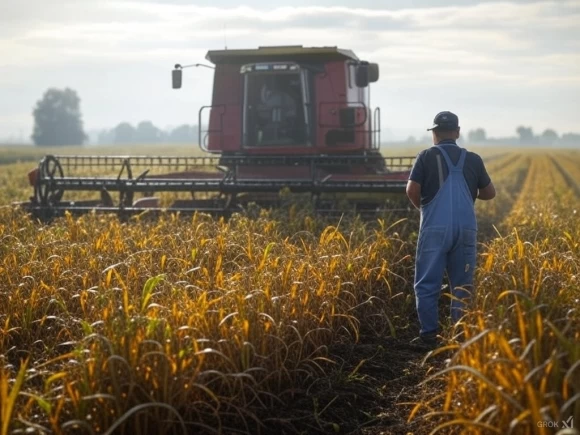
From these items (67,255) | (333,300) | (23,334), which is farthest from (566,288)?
(67,255)

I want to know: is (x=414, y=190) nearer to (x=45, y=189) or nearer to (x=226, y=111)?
(x=226, y=111)

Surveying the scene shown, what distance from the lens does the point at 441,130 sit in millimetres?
6055

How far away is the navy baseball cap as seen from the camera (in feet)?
19.8

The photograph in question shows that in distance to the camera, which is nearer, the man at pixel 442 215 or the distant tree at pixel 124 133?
the man at pixel 442 215

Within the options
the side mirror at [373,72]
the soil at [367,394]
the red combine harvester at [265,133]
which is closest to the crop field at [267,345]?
the soil at [367,394]

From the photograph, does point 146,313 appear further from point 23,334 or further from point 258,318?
point 23,334

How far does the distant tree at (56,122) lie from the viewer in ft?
372

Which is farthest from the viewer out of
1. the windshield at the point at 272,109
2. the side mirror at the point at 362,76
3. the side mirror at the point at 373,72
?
the side mirror at the point at 373,72

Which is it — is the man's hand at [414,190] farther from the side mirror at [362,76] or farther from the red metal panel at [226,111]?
the red metal panel at [226,111]

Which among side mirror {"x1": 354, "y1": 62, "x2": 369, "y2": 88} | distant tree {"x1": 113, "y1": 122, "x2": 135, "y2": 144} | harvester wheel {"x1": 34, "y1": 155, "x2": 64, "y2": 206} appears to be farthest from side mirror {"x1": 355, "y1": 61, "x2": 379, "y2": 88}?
distant tree {"x1": 113, "y1": 122, "x2": 135, "y2": 144}

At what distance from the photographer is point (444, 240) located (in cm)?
596

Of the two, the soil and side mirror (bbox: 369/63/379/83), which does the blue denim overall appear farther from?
side mirror (bbox: 369/63/379/83)

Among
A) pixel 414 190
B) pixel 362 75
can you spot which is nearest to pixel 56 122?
pixel 362 75

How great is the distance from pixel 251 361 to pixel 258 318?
31cm
